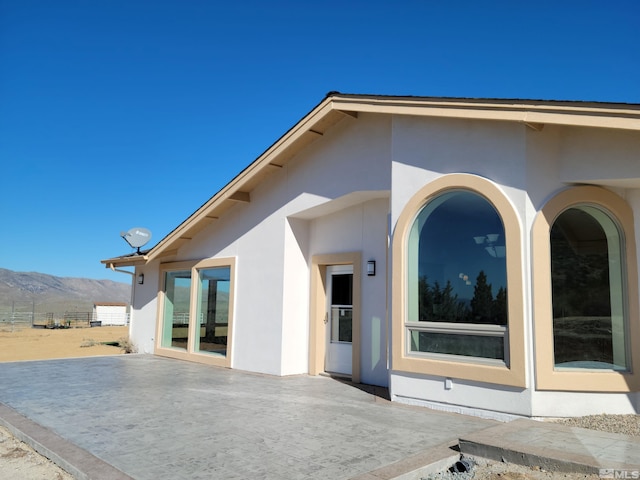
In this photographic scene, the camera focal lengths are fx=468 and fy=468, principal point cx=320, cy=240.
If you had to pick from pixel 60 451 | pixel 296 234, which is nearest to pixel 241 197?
pixel 296 234

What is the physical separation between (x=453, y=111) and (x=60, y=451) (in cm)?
641

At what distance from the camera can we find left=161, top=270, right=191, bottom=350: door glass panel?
13.4 metres

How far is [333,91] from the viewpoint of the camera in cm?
860

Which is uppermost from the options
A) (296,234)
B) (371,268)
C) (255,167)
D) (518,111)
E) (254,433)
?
(255,167)

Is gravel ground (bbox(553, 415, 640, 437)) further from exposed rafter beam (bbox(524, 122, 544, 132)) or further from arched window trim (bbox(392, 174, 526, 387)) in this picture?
exposed rafter beam (bbox(524, 122, 544, 132))

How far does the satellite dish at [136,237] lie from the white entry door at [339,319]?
790cm

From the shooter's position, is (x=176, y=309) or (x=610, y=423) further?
(x=176, y=309)

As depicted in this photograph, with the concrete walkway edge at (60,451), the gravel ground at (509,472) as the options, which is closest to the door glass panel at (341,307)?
the gravel ground at (509,472)

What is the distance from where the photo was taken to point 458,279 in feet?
22.5

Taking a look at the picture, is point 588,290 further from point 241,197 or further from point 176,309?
point 176,309

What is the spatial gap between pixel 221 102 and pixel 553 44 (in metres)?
11.0

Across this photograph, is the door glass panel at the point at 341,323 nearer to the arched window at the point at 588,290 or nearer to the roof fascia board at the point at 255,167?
the roof fascia board at the point at 255,167

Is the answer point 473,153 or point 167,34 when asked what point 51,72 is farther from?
point 473,153

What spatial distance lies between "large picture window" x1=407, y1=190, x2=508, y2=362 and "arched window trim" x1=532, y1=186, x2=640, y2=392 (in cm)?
45
